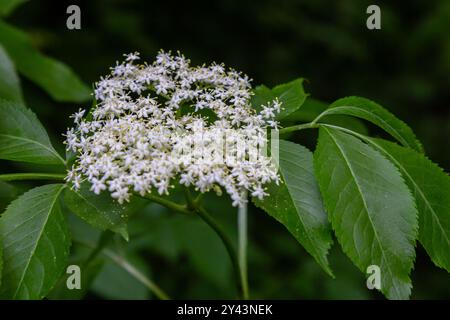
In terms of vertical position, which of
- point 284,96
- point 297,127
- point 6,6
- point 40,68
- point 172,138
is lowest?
point 172,138

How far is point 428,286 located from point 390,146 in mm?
4201

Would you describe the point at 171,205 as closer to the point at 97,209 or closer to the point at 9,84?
the point at 97,209

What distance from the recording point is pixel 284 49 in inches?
254

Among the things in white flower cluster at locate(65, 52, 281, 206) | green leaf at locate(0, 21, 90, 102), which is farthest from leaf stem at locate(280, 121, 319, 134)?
green leaf at locate(0, 21, 90, 102)

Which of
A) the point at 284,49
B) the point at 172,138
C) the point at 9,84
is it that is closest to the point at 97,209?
the point at 172,138

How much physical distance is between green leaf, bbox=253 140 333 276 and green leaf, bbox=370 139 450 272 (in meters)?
0.29

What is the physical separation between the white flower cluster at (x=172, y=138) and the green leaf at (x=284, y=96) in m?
0.05

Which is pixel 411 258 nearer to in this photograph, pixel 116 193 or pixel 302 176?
pixel 302 176

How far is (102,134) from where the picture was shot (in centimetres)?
169

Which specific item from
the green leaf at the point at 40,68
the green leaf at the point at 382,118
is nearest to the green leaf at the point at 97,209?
the green leaf at the point at 382,118

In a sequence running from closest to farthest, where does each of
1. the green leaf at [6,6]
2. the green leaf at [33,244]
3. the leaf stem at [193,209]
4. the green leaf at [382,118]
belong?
the green leaf at [33,244], the leaf stem at [193,209], the green leaf at [382,118], the green leaf at [6,6]

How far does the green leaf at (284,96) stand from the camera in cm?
197

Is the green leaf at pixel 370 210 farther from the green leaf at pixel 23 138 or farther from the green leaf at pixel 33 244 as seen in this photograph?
the green leaf at pixel 23 138

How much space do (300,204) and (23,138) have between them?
0.99 m
